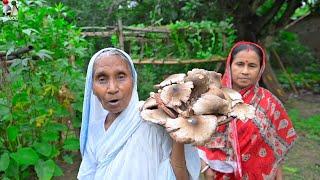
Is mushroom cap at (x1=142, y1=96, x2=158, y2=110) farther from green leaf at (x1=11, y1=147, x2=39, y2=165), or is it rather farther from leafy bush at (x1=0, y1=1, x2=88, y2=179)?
green leaf at (x1=11, y1=147, x2=39, y2=165)

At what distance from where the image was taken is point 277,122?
2492 mm

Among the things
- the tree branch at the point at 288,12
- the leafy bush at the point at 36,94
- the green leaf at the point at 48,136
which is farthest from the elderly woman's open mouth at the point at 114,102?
the tree branch at the point at 288,12

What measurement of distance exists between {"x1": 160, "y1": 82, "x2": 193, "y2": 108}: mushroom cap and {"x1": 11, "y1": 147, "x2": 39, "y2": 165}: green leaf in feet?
5.74

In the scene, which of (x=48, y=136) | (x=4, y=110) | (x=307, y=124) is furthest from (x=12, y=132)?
(x=307, y=124)

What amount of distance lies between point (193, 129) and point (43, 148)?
6.33ft

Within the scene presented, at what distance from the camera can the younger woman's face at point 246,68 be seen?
2363 mm

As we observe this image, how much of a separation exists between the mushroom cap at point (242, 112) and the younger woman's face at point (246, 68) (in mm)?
851

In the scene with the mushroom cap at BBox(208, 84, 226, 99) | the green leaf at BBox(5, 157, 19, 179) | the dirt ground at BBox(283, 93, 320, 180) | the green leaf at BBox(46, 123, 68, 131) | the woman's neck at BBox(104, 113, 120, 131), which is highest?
the mushroom cap at BBox(208, 84, 226, 99)

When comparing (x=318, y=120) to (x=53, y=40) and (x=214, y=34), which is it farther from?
(x=53, y=40)

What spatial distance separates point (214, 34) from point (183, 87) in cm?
609

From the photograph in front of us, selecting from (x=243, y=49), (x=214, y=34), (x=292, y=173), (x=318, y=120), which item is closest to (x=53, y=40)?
(x=243, y=49)

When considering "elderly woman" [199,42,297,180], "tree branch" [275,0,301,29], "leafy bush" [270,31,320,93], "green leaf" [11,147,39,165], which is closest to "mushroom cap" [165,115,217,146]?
"elderly woman" [199,42,297,180]

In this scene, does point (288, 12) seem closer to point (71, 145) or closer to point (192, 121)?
point (71, 145)

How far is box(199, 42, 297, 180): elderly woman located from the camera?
7.84ft
